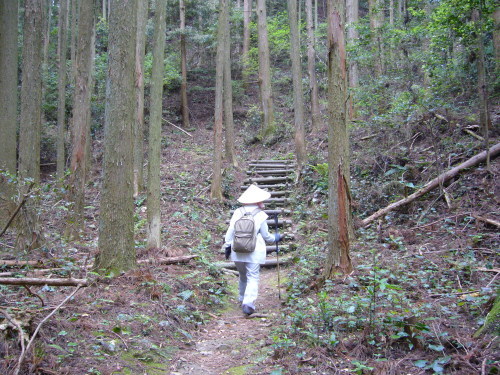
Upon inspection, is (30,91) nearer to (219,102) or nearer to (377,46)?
(219,102)

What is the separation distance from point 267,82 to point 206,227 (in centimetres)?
1083

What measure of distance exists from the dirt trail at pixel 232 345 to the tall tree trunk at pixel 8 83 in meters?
5.81

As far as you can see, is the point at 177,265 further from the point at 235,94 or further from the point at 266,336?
the point at 235,94

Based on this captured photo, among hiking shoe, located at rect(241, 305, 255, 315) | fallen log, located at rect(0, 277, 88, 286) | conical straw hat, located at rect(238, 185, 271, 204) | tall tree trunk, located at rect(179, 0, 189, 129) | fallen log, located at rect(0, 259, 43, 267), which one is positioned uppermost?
tall tree trunk, located at rect(179, 0, 189, 129)

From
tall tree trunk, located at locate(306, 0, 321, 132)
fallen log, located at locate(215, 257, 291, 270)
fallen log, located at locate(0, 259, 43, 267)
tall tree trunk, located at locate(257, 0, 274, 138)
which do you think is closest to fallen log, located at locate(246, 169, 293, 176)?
tall tree trunk, located at locate(306, 0, 321, 132)

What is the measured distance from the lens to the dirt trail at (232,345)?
15.5ft

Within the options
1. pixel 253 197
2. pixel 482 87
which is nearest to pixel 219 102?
pixel 253 197

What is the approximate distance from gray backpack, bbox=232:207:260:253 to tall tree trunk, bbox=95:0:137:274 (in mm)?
1778

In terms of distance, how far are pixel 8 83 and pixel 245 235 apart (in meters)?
6.47

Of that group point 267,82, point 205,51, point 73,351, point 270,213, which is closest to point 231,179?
point 270,213

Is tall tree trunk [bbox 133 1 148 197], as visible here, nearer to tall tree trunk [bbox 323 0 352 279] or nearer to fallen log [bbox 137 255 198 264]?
fallen log [bbox 137 255 198 264]

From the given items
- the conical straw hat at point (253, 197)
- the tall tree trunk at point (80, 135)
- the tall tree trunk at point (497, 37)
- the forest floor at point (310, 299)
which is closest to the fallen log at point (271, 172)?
the forest floor at point (310, 299)

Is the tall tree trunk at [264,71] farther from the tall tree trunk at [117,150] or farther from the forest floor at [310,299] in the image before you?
the tall tree trunk at [117,150]

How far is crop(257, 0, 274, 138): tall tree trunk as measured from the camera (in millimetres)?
20188
